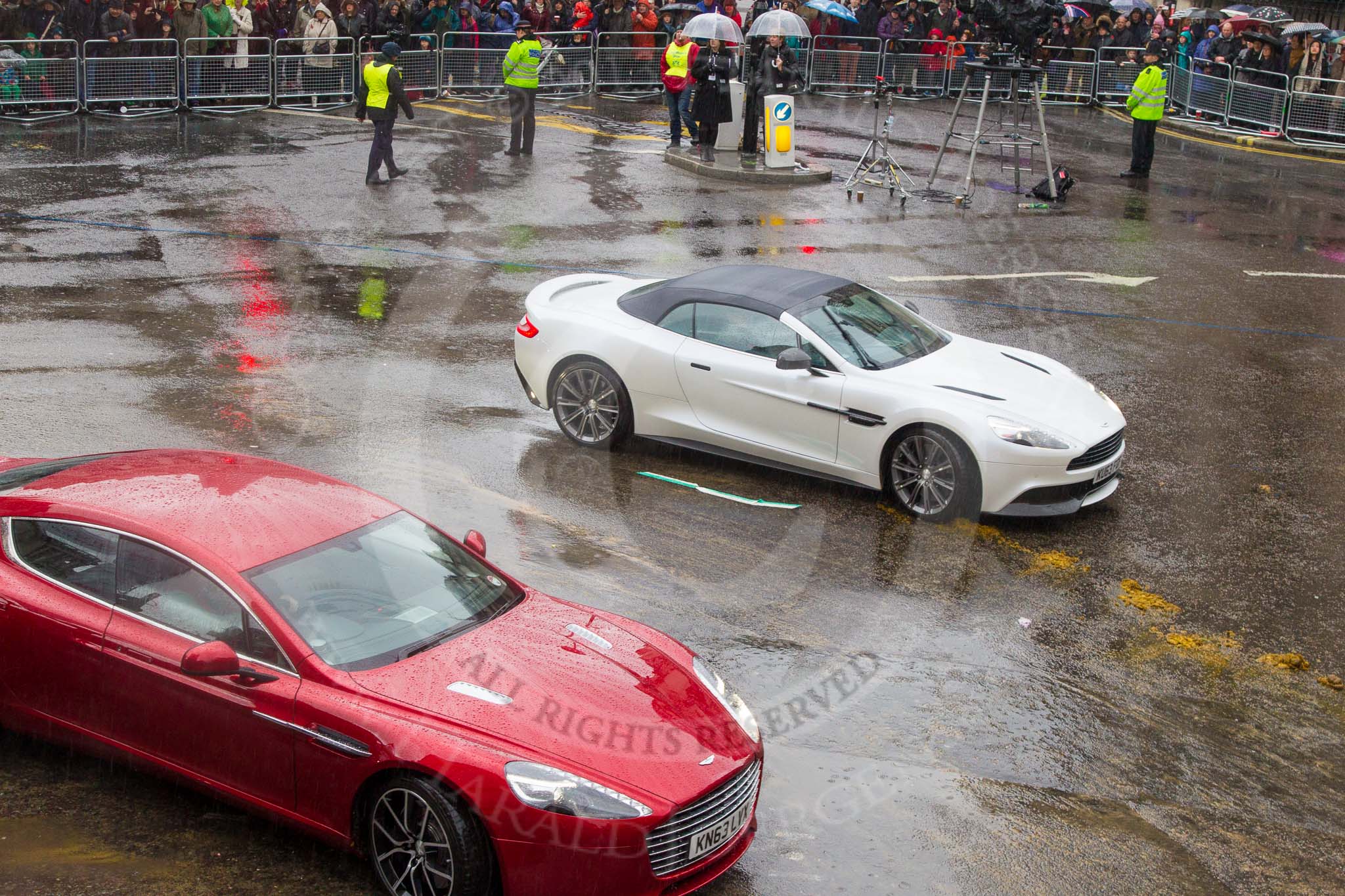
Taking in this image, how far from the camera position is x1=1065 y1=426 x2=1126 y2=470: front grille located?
934cm

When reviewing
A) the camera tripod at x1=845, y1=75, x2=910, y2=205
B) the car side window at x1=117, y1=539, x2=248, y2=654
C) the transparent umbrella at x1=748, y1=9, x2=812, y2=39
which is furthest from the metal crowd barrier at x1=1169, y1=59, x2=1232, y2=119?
the car side window at x1=117, y1=539, x2=248, y2=654

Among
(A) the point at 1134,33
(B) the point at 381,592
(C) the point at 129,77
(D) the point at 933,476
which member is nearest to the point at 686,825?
(B) the point at 381,592

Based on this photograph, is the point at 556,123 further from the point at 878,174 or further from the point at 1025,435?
the point at 1025,435

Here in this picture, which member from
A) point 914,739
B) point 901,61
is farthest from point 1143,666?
point 901,61

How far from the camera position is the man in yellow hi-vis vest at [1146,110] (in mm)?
22172

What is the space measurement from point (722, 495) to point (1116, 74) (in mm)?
25527

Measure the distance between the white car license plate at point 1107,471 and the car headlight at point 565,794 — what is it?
18.3 feet

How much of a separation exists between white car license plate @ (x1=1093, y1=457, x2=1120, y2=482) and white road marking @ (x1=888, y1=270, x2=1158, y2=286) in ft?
22.4

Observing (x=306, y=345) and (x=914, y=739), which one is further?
(x=306, y=345)

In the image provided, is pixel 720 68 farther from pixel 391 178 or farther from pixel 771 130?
pixel 391 178

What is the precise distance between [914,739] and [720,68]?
684 inches

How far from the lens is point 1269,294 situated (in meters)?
16.4

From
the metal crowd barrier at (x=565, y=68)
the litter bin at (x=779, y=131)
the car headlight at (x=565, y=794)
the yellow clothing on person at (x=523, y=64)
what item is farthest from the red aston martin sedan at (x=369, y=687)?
the metal crowd barrier at (x=565, y=68)

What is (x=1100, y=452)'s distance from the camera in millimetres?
9539
